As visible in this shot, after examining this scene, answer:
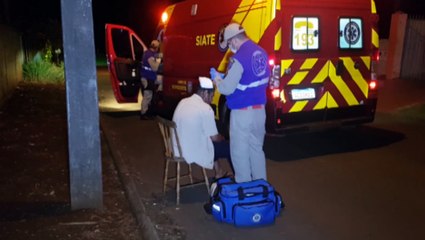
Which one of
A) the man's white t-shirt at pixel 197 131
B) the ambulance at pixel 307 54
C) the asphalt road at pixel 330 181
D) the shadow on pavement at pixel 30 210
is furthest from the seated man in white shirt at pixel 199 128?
the ambulance at pixel 307 54

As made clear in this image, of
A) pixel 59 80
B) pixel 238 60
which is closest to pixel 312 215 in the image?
pixel 238 60

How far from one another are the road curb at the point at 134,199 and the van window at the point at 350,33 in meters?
3.70

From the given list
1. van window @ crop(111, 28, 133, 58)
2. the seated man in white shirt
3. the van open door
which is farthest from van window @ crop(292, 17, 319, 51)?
van window @ crop(111, 28, 133, 58)

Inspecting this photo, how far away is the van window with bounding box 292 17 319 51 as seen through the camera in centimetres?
634

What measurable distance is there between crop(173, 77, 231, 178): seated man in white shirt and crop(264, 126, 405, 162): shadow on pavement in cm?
199

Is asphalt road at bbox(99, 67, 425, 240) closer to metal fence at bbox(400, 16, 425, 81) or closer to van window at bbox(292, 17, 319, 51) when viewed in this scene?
van window at bbox(292, 17, 319, 51)

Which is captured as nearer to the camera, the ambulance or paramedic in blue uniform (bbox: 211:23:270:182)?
paramedic in blue uniform (bbox: 211:23:270:182)

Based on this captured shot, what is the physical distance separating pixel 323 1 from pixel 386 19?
53.6 ft

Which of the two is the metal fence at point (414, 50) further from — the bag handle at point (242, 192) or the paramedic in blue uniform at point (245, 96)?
the bag handle at point (242, 192)

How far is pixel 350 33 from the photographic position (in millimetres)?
6828

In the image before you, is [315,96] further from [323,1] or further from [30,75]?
[30,75]

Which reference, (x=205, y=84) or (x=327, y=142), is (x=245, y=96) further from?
(x=327, y=142)

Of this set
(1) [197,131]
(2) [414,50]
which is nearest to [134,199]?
(1) [197,131]

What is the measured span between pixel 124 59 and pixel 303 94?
4977mm
